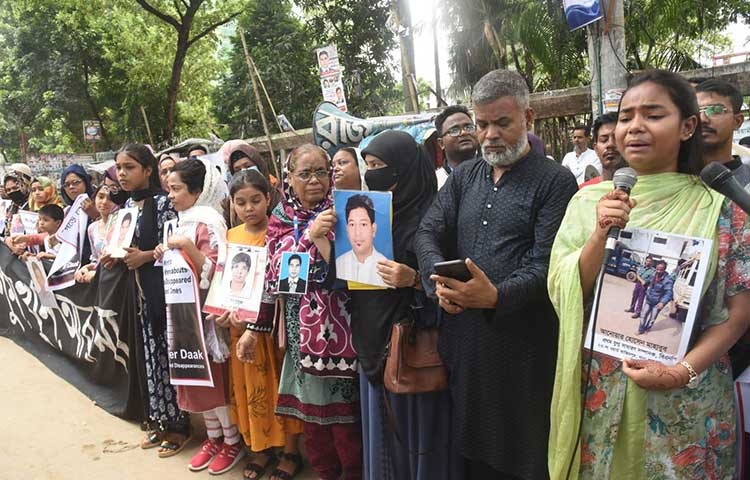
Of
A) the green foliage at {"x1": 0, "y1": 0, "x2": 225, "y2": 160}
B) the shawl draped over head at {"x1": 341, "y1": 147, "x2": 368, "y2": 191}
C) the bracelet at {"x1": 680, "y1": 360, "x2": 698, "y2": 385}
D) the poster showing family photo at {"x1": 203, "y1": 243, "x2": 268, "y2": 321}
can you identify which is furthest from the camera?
the green foliage at {"x1": 0, "y1": 0, "x2": 225, "y2": 160}

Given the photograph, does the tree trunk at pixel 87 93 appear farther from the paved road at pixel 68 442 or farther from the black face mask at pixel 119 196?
the black face mask at pixel 119 196

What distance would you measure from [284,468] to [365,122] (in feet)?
7.63

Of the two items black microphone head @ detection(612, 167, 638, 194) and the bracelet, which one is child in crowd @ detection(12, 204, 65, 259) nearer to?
black microphone head @ detection(612, 167, 638, 194)

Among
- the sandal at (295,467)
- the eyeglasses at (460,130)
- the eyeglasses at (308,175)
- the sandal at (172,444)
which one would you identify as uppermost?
the eyeglasses at (460,130)

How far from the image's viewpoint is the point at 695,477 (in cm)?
149

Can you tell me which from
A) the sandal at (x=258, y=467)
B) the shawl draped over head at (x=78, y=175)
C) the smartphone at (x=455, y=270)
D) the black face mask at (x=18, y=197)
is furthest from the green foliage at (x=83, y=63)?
the smartphone at (x=455, y=270)

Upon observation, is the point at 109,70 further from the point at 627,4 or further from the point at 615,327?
the point at 615,327

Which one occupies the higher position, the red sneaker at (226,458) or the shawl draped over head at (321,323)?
the shawl draped over head at (321,323)

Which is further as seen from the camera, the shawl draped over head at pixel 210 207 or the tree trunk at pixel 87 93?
the tree trunk at pixel 87 93

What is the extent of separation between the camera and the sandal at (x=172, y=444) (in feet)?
11.2

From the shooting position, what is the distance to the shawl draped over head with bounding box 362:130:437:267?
2178mm

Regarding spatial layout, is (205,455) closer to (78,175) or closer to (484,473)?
(484,473)

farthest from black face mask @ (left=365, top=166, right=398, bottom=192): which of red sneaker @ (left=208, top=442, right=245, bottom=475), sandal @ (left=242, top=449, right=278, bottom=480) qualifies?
red sneaker @ (left=208, top=442, right=245, bottom=475)

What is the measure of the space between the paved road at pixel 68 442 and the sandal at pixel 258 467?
83 millimetres
